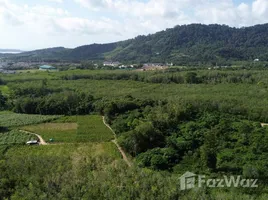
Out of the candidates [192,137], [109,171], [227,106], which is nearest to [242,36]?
[227,106]

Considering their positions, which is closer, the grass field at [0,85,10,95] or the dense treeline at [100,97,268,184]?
the dense treeline at [100,97,268,184]

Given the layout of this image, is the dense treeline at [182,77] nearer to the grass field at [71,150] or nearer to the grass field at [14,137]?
the grass field at [71,150]

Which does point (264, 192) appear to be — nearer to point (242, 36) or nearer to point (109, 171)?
point (109, 171)

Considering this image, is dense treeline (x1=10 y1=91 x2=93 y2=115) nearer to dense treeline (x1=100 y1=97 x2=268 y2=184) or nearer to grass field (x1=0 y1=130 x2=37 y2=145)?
dense treeline (x1=100 y1=97 x2=268 y2=184)

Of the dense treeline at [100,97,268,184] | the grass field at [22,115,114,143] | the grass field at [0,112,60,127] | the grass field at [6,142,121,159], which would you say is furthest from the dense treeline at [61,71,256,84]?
the grass field at [6,142,121,159]

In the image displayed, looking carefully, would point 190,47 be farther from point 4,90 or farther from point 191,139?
point 191,139
